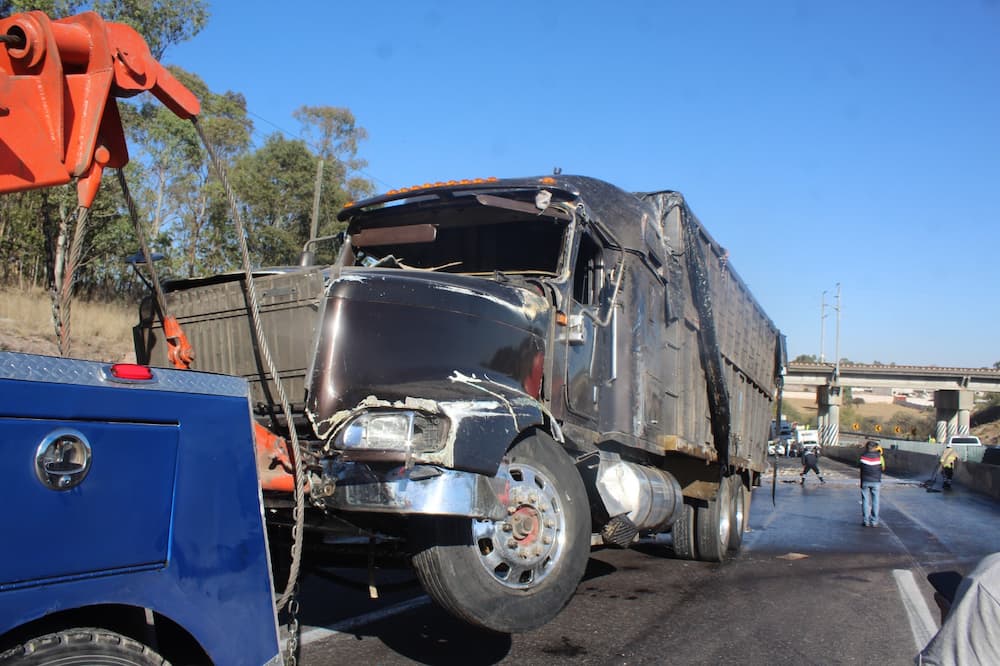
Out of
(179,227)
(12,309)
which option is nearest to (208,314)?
(12,309)

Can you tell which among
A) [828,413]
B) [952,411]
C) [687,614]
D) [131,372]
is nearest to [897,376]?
[952,411]

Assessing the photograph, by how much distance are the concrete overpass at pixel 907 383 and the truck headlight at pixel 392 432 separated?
64550 mm

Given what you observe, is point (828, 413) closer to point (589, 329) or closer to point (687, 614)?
point (687, 614)

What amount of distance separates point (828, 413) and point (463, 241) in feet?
236

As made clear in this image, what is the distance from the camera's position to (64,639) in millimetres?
2328

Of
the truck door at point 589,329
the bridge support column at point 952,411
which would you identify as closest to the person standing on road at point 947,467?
the truck door at point 589,329

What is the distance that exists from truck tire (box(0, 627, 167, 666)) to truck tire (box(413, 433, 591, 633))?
5.44 ft

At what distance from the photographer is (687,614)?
22.2ft

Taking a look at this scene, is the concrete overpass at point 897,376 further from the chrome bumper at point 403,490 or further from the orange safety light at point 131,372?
the orange safety light at point 131,372

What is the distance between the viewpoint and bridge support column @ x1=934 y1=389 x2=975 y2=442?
215 ft

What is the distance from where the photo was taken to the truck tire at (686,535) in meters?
9.76

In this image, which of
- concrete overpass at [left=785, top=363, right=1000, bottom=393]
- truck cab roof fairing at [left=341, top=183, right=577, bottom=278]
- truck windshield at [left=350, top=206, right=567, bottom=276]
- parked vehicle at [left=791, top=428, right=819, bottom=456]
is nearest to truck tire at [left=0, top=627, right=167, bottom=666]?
truck cab roof fairing at [left=341, top=183, right=577, bottom=278]

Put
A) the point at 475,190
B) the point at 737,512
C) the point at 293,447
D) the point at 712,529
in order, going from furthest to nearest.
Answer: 1. the point at 737,512
2. the point at 712,529
3. the point at 475,190
4. the point at 293,447

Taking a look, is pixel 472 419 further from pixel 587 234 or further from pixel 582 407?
pixel 587 234
